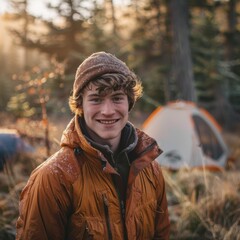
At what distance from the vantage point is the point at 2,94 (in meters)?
20.8

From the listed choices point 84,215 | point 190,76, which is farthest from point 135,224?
point 190,76

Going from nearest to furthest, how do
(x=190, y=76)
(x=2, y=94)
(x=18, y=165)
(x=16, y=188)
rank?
(x=16, y=188) < (x=18, y=165) < (x=190, y=76) < (x=2, y=94)

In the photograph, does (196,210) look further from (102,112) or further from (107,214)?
(102,112)

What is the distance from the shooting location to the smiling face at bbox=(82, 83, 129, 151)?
2191 mm

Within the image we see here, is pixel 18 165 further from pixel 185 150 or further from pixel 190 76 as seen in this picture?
pixel 190 76

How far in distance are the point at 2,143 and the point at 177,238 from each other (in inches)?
145

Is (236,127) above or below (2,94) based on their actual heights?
below

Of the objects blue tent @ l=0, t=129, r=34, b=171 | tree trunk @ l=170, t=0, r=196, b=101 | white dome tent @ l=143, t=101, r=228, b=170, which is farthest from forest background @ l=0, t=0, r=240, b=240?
blue tent @ l=0, t=129, r=34, b=171

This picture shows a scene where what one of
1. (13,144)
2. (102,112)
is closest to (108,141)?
(102,112)

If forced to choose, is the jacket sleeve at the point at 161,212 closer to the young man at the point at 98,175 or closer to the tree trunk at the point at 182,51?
the young man at the point at 98,175

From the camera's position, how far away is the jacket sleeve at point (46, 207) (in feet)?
6.42

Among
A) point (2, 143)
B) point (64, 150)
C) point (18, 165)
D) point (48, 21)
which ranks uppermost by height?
point (48, 21)

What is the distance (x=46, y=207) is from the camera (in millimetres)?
1960

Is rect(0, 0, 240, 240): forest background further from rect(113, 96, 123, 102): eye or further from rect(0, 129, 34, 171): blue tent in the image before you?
rect(113, 96, 123, 102): eye
